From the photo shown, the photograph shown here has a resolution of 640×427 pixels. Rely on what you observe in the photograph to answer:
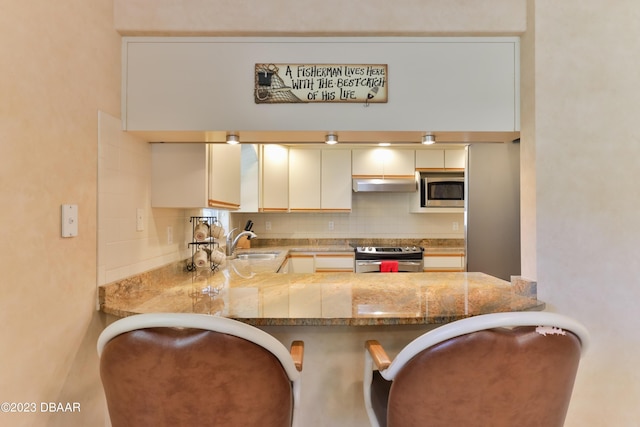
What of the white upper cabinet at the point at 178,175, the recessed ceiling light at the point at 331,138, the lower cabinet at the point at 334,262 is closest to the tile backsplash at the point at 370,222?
the lower cabinet at the point at 334,262

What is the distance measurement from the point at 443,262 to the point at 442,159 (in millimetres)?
1212

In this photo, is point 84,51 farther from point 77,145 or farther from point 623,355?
point 623,355

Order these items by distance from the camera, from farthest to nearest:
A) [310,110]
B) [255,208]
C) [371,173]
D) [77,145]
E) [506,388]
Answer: [371,173]
[255,208]
[310,110]
[77,145]
[506,388]

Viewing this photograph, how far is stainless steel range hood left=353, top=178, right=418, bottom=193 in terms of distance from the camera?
3.66 m

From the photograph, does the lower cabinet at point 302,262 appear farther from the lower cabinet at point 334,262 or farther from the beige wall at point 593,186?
the beige wall at point 593,186

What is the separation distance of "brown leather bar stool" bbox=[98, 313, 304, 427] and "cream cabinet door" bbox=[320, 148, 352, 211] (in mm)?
2974

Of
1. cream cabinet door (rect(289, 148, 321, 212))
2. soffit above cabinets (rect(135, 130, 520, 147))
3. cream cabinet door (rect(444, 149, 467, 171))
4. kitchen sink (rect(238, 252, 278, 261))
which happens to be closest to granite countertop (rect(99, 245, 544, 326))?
soffit above cabinets (rect(135, 130, 520, 147))

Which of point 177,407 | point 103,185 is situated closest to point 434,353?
point 177,407

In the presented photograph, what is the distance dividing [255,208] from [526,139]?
2647 millimetres

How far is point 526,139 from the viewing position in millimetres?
1416

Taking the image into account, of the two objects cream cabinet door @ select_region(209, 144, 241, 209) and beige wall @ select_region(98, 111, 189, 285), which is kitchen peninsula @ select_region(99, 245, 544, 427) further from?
cream cabinet door @ select_region(209, 144, 241, 209)

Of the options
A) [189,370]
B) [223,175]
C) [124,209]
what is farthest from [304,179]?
[189,370]

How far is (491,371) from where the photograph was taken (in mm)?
769

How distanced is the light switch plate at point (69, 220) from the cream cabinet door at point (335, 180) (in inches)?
108
